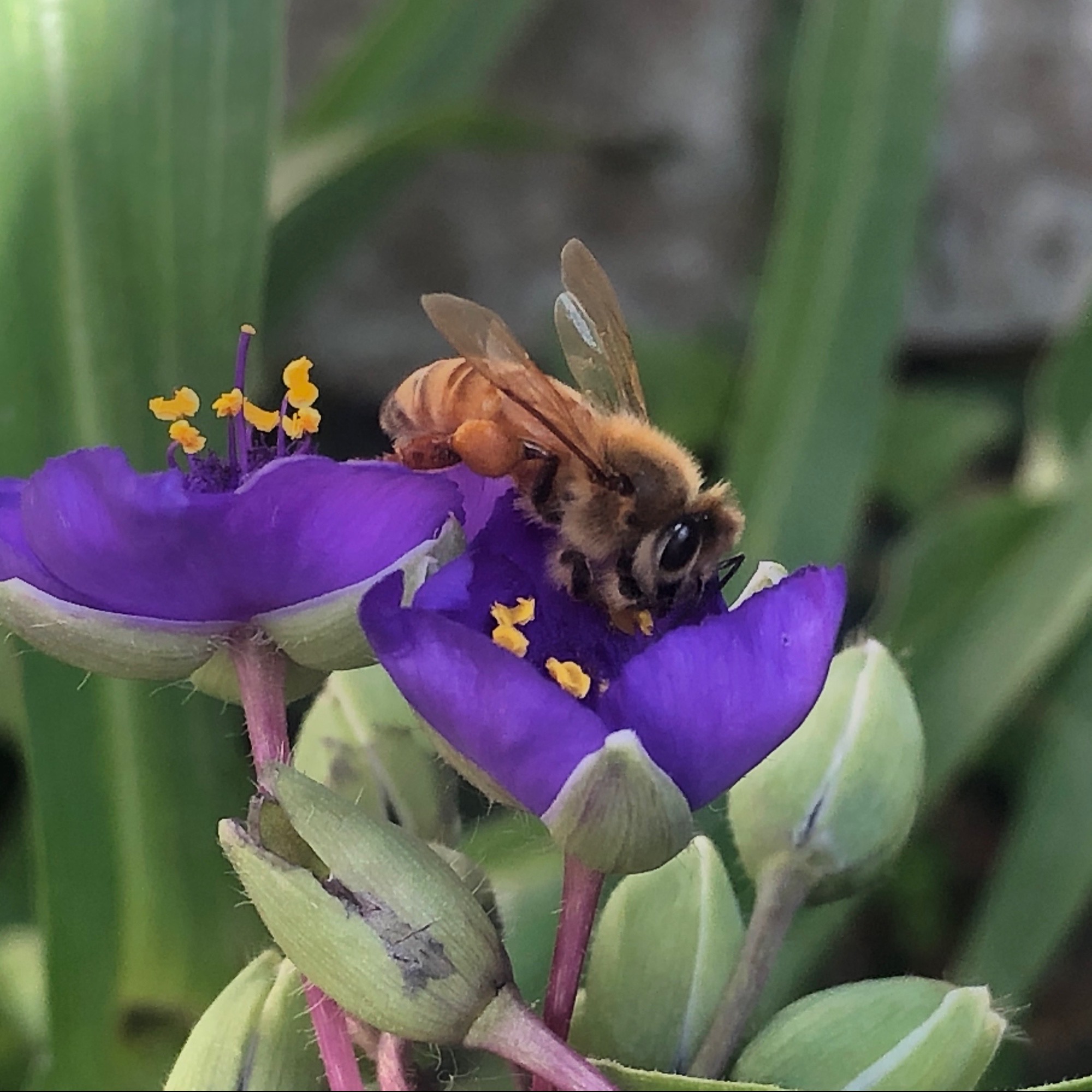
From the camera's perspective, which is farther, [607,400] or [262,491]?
[607,400]

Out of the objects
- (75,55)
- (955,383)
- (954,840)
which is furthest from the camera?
(955,383)

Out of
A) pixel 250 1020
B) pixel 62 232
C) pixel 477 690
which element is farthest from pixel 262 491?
pixel 62 232

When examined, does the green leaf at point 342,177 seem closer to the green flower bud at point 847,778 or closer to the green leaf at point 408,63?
the green leaf at point 408,63

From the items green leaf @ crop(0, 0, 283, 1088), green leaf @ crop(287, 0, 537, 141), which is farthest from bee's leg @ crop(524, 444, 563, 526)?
green leaf @ crop(287, 0, 537, 141)

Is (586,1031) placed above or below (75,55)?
below

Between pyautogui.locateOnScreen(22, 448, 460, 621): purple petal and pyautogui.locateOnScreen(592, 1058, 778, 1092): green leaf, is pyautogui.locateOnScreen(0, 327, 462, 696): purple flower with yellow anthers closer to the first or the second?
pyautogui.locateOnScreen(22, 448, 460, 621): purple petal

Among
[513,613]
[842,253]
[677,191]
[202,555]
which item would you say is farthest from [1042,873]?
[677,191]

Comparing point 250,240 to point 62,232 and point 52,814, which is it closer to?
point 62,232
